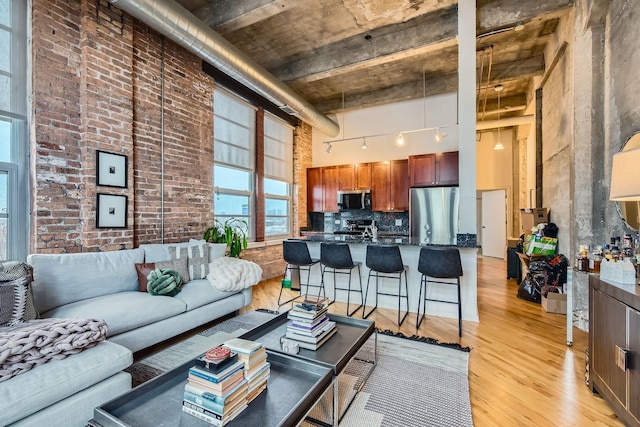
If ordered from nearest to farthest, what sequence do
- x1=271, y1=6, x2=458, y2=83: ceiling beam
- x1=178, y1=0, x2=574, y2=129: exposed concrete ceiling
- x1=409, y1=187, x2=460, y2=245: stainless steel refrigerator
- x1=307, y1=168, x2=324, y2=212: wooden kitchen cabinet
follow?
x1=178, y1=0, x2=574, y2=129: exposed concrete ceiling → x1=271, y1=6, x2=458, y2=83: ceiling beam → x1=409, y1=187, x2=460, y2=245: stainless steel refrigerator → x1=307, y1=168, x2=324, y2=212: wooden kitchen cabinet

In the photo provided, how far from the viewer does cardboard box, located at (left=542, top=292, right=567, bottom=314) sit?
3662 mm

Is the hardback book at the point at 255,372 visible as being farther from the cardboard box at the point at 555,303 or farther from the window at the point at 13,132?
the cardboard box at the point at 555,303

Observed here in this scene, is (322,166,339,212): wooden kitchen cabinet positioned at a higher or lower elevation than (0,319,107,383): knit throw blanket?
higher

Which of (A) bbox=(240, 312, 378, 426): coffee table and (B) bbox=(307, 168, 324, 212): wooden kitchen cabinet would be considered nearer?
(A) bbox=(240, 312, 378, 426): coffee table

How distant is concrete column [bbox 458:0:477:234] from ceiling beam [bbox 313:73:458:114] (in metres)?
2.17

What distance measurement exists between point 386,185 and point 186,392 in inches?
218

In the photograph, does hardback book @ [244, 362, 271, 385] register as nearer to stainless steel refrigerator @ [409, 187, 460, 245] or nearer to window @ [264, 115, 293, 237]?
stainless steel refrigerator @ [409, 187, 460, 245]

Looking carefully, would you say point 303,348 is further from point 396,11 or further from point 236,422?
point 396,11

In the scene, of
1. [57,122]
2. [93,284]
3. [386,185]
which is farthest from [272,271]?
[57,122]

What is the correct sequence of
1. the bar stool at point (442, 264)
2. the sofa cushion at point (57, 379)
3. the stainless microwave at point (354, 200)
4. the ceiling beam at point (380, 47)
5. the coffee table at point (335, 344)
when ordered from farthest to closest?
1. the stainless microwave at point (354, 200)
2. the ceiling beam at point (380, 47)
3. the bar stool at point (442, 264)
4. the coffee table at point (335, 344)
5. the sofa cushion at point (57, 379)

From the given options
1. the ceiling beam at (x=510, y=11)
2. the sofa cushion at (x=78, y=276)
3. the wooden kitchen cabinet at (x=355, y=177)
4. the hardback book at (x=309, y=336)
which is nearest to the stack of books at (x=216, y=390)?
the hardback book at (x=309, y=336)

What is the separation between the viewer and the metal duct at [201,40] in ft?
9.20

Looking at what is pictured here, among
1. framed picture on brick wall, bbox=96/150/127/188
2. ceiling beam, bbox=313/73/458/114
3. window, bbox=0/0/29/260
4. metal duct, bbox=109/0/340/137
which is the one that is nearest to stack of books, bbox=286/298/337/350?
framed picture on brick wall, bbox=96/150/127/188

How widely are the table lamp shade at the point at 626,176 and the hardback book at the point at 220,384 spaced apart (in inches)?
87.8
